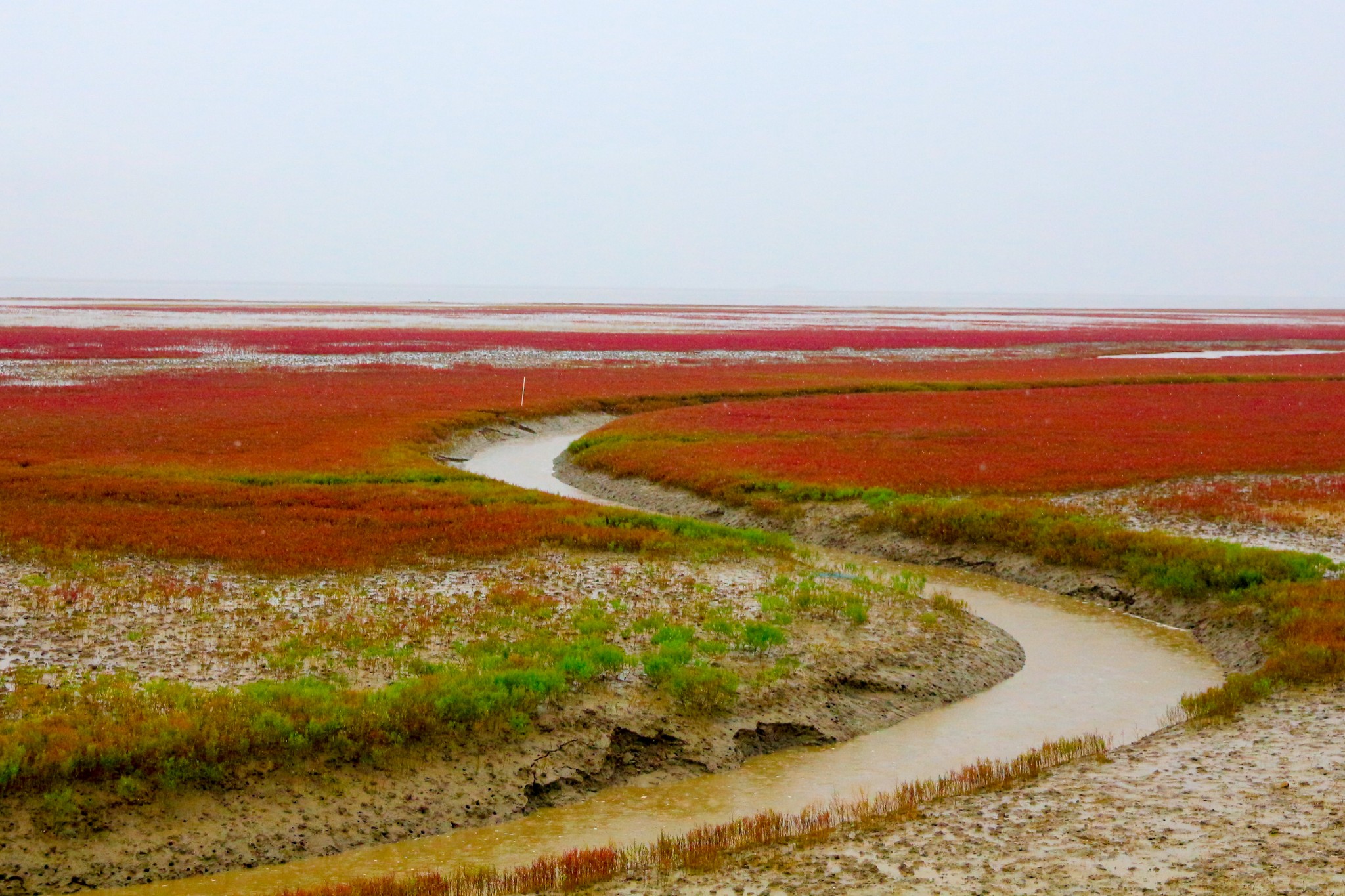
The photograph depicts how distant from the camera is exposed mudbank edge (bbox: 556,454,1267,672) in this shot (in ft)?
62.2

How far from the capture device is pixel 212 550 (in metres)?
21.3

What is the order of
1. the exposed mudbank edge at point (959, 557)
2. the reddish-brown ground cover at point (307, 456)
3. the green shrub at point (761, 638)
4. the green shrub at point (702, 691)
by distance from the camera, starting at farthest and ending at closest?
the reddish-brown ground cover at point (307, 456) → the exposed mudbank edge at point (959, 557) → the green shrub at point (761, 638) → the green shrub at point (702, 691)

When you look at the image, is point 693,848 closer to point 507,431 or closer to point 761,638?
point 761,638

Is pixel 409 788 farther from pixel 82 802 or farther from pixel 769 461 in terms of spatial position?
pixel 769 461

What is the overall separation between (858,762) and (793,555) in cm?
1024

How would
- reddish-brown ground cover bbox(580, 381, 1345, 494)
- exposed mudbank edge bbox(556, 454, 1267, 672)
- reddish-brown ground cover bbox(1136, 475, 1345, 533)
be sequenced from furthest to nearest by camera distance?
reddish-brown ground cover bbox(580, 381, 1345, 494)
reddish-brown ground cover bbox(1136, 475, 1345, 533)
exposed mudbank edge bbox(556, 454, 1267, 672)

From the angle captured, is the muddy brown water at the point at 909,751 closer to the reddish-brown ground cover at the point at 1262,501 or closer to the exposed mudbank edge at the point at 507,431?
the reddish-brown ground cover at the point at 1262,501

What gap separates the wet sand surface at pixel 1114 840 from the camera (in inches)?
368

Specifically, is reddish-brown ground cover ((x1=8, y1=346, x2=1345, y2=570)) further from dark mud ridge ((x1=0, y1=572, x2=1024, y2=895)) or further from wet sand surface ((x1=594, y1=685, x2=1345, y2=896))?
wet sand surface ((x1=594, y1=685, x2=1345, y2=896))

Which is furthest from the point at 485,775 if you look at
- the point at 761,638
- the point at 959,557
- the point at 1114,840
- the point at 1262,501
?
the point at 1262,501

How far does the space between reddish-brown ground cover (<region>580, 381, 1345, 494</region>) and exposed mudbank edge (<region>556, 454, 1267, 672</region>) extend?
1.10m

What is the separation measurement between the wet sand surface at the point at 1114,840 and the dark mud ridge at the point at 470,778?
3432 millimetres

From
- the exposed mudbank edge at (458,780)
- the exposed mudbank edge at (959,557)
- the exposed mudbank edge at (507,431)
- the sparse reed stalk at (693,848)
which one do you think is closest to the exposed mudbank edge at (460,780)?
the exposed mudbank edge at (458,780)

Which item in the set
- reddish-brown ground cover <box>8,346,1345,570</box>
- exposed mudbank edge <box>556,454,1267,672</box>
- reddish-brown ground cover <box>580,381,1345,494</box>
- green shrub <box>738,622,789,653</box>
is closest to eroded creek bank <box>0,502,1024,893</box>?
green shrub <box>738,622,789,653</box>
